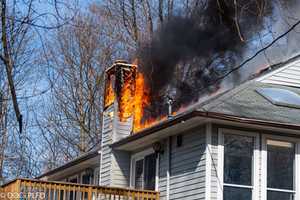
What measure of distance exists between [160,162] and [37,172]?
18911 millimetres

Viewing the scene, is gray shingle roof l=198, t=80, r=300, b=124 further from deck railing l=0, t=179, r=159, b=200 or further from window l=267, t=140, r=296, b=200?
deck railing l=0, t=179, r=159, b=200

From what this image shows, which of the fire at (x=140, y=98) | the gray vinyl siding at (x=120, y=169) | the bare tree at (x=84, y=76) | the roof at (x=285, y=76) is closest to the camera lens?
the roof at (x=285, y=76)

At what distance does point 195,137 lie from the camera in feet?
45.5

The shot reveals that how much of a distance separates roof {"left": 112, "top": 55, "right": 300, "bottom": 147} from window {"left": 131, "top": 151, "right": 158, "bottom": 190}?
670 mm

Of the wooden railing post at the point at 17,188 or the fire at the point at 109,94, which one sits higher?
the fire at the point at 109,94

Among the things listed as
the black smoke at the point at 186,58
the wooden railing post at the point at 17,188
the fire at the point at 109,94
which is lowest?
the wooden railing post at the point at 17,188

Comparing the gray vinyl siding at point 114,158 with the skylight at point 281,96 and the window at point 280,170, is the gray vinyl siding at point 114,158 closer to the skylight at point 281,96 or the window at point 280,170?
the skylight at point 281,96

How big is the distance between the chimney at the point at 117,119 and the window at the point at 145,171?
28 centimetres

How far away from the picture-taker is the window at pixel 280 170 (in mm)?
13586

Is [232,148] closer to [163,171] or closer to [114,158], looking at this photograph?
[163,171]

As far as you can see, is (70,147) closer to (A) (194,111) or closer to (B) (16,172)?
(B) (16,172)

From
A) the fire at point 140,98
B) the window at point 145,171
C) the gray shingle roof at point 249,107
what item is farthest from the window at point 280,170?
the fire at point 140,98

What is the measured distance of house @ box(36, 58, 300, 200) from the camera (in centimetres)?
1322

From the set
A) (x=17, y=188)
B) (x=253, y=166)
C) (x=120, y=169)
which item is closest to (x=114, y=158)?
(x=120, y=169)
